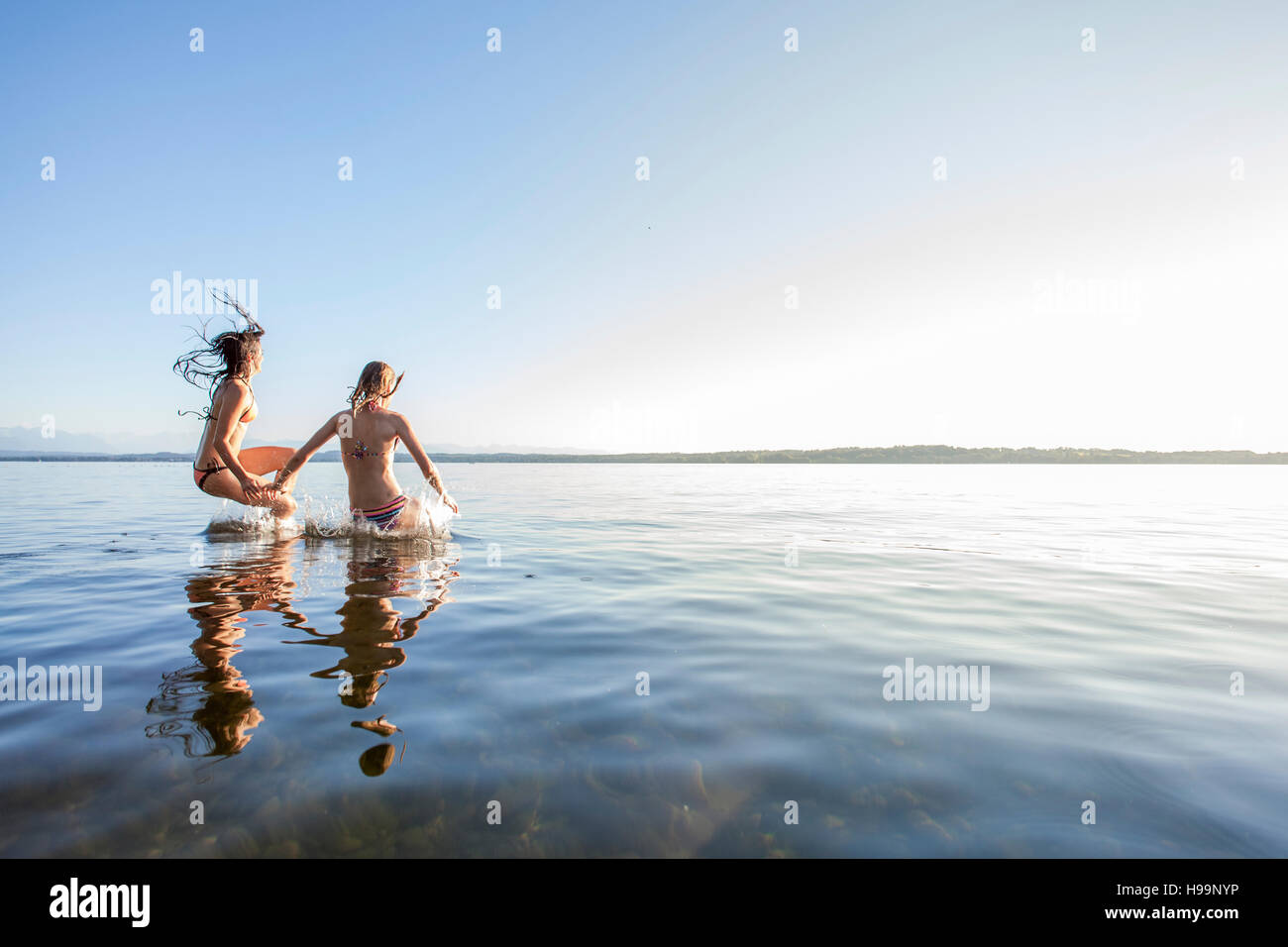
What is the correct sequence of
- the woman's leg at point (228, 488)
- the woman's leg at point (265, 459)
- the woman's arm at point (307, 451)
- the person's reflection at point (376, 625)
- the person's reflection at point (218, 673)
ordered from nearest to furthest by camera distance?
the person's reflection at point (218, 673), the person's reflection at point (376, 625), the woman's arm at point (307, 451), the woman's leg at point (228, 488), the woman's leg at point (265, 459)

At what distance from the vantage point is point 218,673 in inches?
179

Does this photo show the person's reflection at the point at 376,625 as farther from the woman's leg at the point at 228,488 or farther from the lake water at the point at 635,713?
the woman's leg at the point at 228,488

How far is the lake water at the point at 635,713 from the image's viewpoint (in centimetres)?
278

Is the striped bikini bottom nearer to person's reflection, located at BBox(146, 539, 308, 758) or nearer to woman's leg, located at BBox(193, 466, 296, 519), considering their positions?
woman's leg, located at BBox(193, 466, 296, 519)

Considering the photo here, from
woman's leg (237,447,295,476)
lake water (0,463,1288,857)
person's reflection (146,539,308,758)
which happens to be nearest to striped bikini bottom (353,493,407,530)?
woman's leg (237,447,295,476)

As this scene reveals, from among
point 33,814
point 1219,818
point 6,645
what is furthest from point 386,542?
point 1219,818

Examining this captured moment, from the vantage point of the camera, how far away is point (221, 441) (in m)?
9.40

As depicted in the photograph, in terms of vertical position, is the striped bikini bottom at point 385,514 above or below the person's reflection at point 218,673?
above

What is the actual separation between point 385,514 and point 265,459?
2411mm

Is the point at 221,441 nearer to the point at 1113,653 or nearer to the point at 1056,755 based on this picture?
the point at 1056,755

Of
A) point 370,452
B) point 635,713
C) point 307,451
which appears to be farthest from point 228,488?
point 635,713

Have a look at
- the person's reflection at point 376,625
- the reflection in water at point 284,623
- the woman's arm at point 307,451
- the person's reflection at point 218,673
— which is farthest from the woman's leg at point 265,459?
the person's reflection at point 218,673

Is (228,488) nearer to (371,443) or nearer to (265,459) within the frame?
(265,459)

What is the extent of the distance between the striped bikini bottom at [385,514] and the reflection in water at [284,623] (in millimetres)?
779
